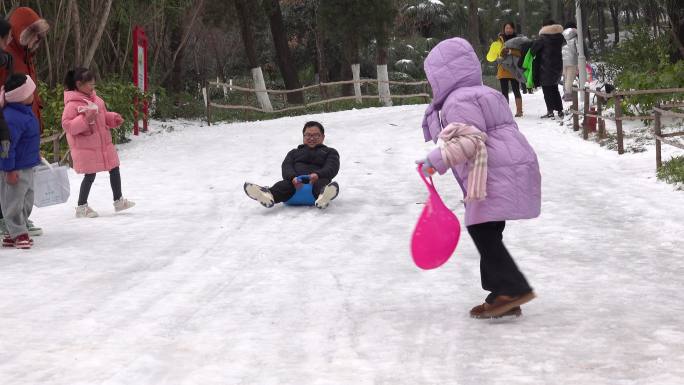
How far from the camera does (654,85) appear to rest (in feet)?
48.7

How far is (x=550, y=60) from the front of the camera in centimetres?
1736

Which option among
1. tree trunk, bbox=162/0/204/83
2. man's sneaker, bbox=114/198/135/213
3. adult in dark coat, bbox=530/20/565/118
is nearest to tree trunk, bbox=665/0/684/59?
adult in dark coat, bbox=530/20/565/118

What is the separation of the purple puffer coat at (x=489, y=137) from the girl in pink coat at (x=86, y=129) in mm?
5199

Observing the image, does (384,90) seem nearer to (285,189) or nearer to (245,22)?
(245,22)

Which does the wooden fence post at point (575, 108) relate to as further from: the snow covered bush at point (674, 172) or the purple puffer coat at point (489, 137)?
the purple puffer coat at point (489, 137)

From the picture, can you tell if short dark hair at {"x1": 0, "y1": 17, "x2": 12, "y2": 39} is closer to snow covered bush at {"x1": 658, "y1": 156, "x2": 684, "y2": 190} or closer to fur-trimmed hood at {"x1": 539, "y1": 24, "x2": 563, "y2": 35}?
snow covered bush at {"x1": 658, "y1": 156, "x2": 684, "y2": 190}

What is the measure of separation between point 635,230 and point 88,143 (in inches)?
209

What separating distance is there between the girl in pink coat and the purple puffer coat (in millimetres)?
5199

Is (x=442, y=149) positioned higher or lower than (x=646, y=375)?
higher

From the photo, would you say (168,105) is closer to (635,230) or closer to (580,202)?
(580,202)

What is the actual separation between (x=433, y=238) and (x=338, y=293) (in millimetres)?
1171

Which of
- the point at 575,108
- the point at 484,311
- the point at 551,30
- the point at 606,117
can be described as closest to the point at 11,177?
the point at 484,311

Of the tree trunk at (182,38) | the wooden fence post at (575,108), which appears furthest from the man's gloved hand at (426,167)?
the tree trunk at (182,38)

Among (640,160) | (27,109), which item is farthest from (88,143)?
(640,160)
